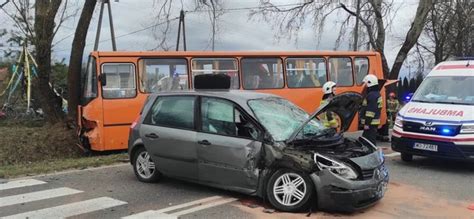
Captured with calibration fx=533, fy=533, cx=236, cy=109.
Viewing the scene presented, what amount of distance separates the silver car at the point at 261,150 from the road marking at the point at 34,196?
126 centimetres

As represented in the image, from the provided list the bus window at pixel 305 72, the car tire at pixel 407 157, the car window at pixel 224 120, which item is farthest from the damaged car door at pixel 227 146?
the bus window at pixel 305 72

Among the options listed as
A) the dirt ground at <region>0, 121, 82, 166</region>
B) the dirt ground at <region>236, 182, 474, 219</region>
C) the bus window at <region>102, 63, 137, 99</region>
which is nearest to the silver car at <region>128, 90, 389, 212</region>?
the dirt ground at <region>236, 182, 474, 219</region>

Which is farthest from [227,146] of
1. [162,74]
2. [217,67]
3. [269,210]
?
[217,67]

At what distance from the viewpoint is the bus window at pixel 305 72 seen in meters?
14.0

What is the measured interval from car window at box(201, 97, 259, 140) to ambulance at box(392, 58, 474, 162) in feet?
13.8

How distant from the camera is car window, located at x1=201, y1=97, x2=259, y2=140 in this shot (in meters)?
7.04

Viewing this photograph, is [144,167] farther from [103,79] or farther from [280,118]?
[103,79]

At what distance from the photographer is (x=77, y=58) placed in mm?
14977

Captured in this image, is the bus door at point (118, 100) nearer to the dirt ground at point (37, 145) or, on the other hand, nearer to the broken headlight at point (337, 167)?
the dirt ground at point (37, 145)

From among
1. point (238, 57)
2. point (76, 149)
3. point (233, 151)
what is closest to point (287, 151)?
point (233, 151)

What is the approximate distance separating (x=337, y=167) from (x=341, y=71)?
28.6 ft

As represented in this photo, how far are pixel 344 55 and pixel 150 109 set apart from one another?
26.0 feet

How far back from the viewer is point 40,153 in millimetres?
13484

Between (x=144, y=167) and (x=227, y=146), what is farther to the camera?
(x=144, y=167)
